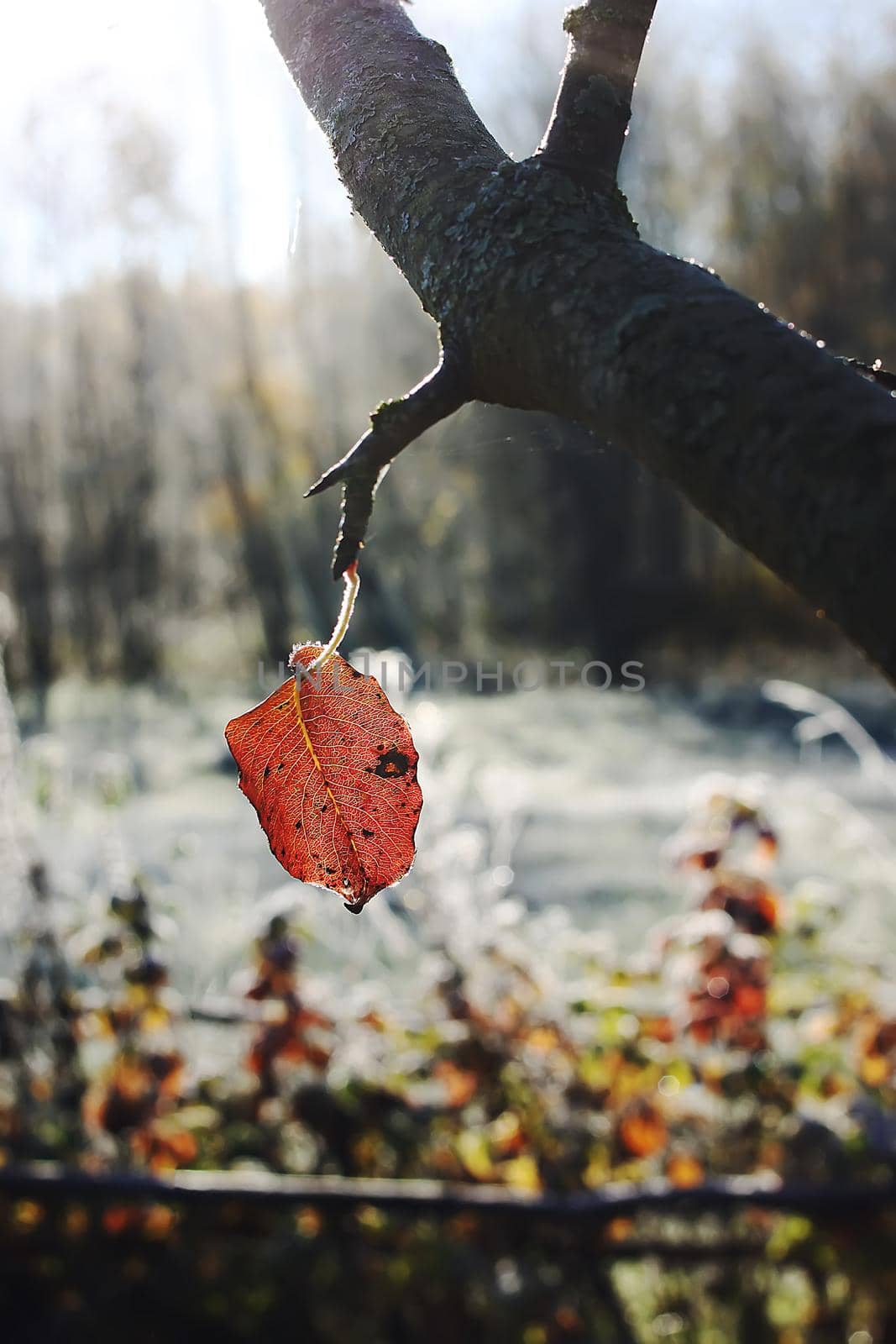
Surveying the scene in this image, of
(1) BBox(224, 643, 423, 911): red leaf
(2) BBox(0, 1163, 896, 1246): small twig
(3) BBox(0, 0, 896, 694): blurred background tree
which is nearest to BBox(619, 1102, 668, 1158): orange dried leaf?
(2) BBox(0, 1163, 896, 1246): small twig

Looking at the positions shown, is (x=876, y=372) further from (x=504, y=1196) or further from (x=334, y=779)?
(x=504, y=1196)

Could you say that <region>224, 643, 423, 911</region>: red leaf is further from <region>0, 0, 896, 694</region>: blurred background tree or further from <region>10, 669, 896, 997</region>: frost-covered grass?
<region>0, 0, 896, 694</region>: blurred background tree

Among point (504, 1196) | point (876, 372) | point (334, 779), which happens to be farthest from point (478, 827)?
point (876, 372)

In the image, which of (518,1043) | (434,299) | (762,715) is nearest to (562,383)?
(434,299)

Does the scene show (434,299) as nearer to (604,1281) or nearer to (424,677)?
(604,1281)

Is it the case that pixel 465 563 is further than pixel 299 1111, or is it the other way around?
pixel 465 563

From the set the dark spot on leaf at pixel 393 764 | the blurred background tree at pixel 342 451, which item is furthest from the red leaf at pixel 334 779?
the blurred background tree at pixel 342 451
